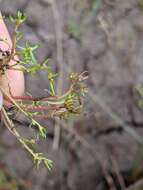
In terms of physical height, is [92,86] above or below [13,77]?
below

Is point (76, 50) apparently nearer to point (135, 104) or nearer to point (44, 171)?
point (135, 104)

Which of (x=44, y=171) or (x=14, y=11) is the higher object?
(x=14, y=11)

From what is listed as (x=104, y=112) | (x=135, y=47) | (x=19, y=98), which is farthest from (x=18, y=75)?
(x=135, y=47)

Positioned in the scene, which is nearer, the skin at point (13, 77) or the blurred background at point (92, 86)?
the skin at point (13, 77)

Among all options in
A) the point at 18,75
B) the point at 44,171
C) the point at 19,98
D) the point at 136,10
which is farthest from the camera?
the point at 136,10

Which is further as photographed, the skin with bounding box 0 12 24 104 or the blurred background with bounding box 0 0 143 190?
the blurred background with bounding box 0 0 143 190

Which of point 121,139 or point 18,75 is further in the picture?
point 121,139

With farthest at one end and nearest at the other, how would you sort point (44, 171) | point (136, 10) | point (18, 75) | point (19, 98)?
point (136, 10) → point (44, 171) → point (18, 75) → point (19, 98)

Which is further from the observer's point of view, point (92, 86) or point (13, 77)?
point (92, 86)
